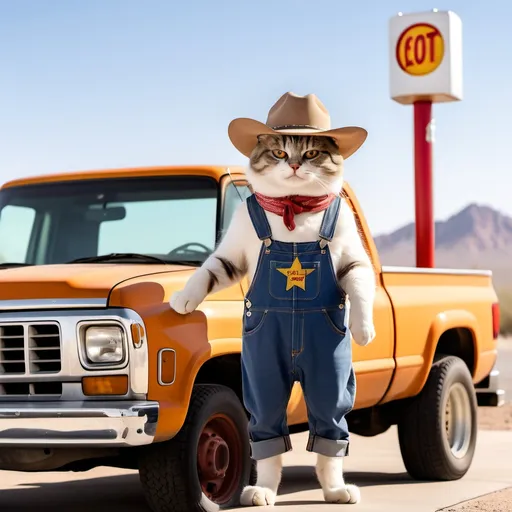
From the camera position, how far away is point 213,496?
6520 millimetres

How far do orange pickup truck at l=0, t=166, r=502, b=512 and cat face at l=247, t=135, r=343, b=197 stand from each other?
633mm

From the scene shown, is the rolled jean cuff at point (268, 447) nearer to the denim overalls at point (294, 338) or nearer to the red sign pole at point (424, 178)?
the denim overalls at point (294, 338)

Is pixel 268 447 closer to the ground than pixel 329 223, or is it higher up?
closer to the ground

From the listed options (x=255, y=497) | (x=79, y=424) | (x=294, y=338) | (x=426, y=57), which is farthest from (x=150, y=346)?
(x=426, y=57)

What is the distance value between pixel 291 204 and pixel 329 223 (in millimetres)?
213

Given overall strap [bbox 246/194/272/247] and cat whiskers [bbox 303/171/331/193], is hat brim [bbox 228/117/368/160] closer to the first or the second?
cat whiskers [bbox 303/171/331/193]

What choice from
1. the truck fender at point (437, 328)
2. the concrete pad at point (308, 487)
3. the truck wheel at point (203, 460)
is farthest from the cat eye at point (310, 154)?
the truck fender at point (437, 328)

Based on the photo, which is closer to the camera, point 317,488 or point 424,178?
point 317,488

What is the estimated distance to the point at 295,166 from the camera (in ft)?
20.7

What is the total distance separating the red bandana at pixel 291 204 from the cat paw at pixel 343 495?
53.5 inches

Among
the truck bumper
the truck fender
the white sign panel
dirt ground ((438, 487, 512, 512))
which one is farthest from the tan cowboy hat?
the white sign panel

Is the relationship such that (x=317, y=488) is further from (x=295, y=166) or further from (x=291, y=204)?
(x=295, y=166)

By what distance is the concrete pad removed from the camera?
728 centimetres

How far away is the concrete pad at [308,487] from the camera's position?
23.9 ft
